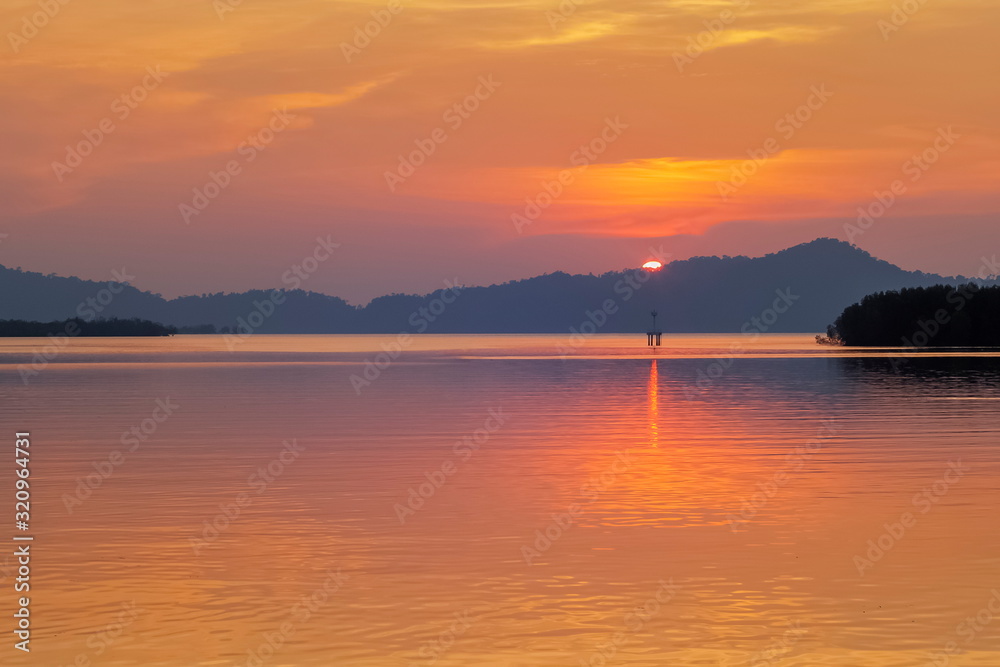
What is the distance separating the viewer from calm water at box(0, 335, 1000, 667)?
13.5 meters

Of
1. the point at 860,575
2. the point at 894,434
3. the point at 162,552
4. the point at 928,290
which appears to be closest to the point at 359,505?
the point at 162,552

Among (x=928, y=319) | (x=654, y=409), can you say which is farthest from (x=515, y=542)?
(x=928, y=319)

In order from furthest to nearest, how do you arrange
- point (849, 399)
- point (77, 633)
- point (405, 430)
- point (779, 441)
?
point (849, 399) → point (405, 430) → point (779, 441) → point (77, 633)

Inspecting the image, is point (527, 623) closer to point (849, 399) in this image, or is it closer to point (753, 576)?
point (753, 576)

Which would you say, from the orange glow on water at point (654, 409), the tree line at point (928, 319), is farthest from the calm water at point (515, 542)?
the tree line at point (928, 319)

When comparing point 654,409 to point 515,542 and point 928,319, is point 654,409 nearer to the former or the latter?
point 515,542

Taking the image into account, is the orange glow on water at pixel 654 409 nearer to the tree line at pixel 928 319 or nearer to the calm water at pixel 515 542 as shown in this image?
the calm water at pixel 515 542

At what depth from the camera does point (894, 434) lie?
36500 mm

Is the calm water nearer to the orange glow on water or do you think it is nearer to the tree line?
the orange glow on water

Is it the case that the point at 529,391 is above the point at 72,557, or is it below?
above

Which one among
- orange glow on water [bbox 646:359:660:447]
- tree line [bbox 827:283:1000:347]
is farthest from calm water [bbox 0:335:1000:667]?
tree line [bbox 827:283:1000:347]

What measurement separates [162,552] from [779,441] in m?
20.5

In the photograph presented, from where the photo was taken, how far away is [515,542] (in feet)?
62.6

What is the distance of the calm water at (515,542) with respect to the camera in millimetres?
13531
